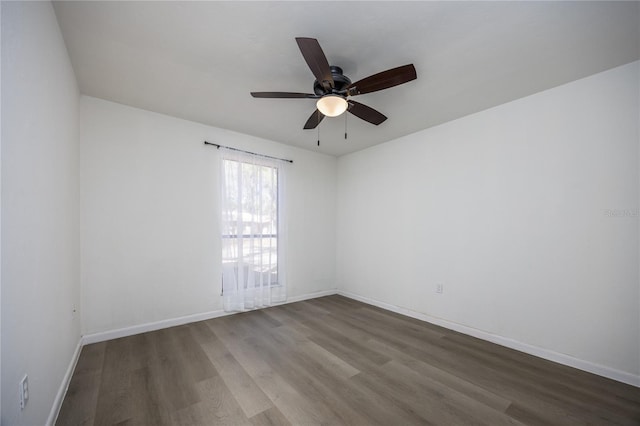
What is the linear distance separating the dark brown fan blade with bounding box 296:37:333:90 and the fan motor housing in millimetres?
114

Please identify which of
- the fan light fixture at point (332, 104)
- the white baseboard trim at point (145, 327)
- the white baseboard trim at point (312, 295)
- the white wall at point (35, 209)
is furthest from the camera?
the white baseboard trim at point (312, 295)

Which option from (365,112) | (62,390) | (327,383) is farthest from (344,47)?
(62,390)

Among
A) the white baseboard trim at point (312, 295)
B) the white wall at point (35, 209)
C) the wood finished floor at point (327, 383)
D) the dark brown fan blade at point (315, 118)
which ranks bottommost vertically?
the white baseboard trim at point (312, 295)

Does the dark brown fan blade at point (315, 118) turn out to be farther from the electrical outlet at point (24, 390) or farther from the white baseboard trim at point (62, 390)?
the white baseboard trim at point (62, 390)

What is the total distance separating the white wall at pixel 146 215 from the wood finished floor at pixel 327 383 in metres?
0.39

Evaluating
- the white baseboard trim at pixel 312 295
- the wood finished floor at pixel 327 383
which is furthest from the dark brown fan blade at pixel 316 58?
the white baseboard trim at pixel 312 295

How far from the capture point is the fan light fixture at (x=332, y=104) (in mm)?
1978

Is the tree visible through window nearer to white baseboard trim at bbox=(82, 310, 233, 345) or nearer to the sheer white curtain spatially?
the sheer white curtain

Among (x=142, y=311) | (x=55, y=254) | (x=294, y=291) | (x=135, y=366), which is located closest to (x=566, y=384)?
(x=294, y=291)

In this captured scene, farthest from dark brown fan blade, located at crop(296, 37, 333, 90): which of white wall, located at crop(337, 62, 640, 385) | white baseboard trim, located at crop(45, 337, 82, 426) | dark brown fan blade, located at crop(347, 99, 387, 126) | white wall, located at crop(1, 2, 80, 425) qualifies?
white baseboard trim, located at crop(45, 337, 82, 426)

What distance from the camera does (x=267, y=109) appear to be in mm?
2877

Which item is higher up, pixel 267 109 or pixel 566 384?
pixel 267 109

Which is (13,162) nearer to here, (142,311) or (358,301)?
(142,311)

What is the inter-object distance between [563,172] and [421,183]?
4.63 ft
